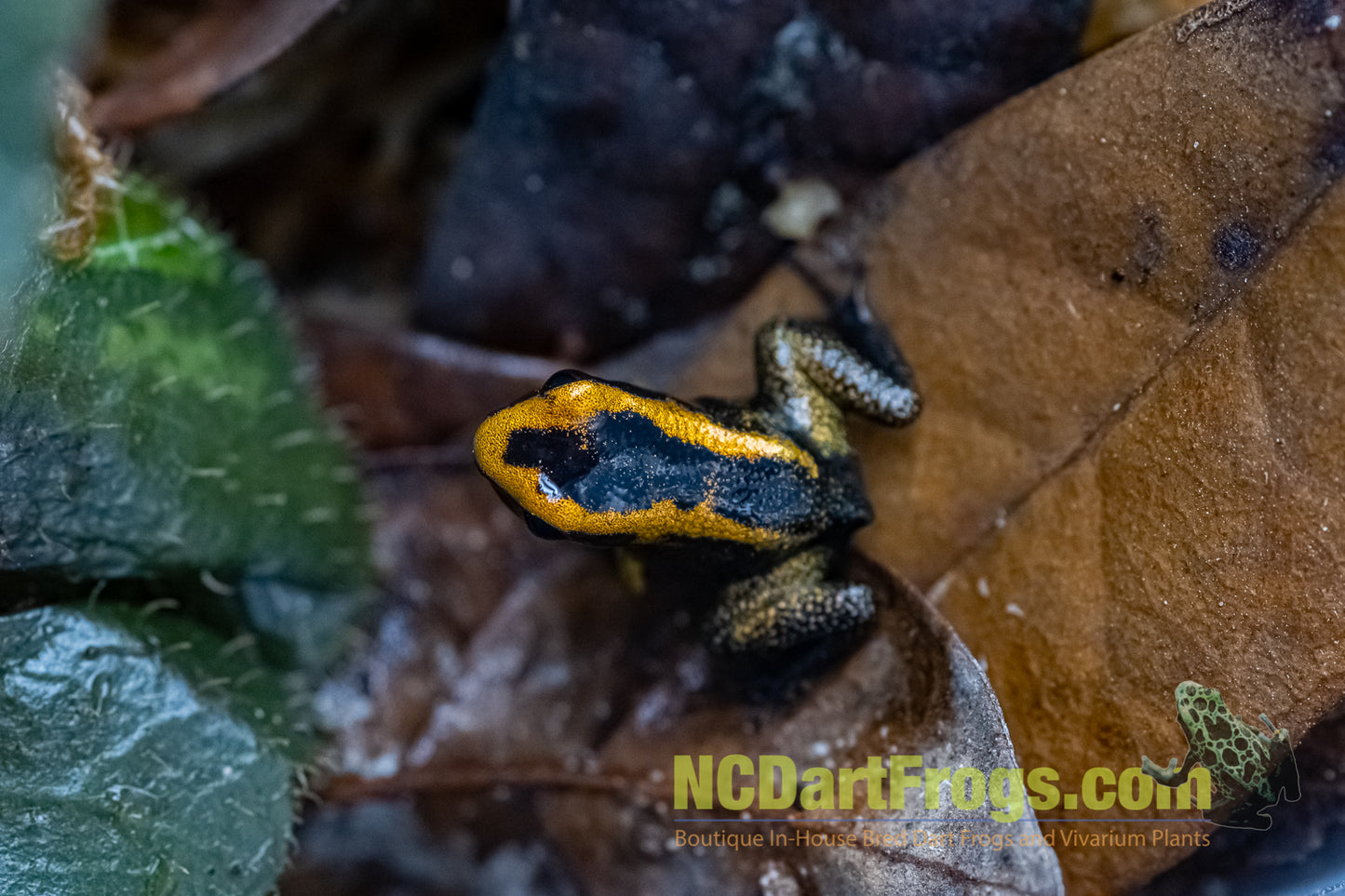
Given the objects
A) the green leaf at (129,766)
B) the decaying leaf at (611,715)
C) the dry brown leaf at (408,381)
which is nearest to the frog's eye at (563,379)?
the dry brown leaf at (408,381)

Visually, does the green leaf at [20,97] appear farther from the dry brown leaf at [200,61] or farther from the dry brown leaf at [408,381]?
the dry brown leaf at [408,381]

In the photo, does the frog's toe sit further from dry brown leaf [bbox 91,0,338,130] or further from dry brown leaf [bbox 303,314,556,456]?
dry brown leaf [bbox 91,0,338,130]

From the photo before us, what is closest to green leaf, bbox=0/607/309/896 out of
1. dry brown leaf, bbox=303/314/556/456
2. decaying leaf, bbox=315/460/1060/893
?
decaying leaf, bbox=315/460/1060/893

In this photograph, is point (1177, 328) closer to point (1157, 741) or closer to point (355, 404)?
point (1157, 741)

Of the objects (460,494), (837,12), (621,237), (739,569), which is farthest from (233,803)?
(837,12)

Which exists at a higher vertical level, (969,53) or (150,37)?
(969,53)
